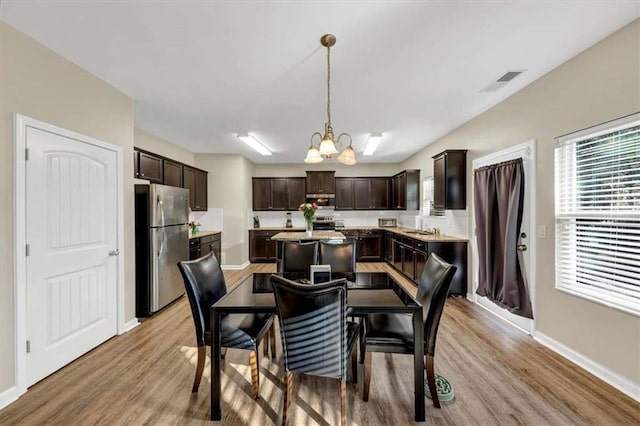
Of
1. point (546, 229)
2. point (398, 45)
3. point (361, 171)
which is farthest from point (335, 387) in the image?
point (361, 171)

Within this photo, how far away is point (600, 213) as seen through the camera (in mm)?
2455

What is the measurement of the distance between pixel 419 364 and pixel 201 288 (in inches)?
62.4

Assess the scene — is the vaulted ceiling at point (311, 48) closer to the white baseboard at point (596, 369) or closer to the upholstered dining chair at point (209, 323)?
the upholstered dining chair at point (209, 323)

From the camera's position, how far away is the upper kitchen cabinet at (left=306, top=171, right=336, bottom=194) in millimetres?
7656

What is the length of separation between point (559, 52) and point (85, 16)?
3.63m

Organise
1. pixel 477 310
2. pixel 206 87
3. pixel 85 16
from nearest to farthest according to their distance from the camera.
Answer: pixel 85 16 < pixel 206 87 < pixel 477 310

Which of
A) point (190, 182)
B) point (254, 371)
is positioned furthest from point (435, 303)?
point (190, 182)

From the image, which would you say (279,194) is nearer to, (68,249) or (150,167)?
(150,167)

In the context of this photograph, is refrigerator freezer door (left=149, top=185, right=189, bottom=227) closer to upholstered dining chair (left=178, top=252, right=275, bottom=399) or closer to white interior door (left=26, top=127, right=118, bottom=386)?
white interior door (left=26, top=127, right=118, bottom=386)

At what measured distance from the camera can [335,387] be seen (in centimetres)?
227

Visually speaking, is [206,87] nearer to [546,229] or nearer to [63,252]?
[63,252]

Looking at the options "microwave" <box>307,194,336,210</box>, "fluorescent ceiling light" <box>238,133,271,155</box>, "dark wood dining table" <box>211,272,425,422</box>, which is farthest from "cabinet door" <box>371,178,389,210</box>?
"dark wood dining table" <box>211,272,425,422</box>

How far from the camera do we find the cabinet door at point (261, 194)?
779cm

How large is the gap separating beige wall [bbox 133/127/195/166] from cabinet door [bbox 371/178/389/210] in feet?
14.6
